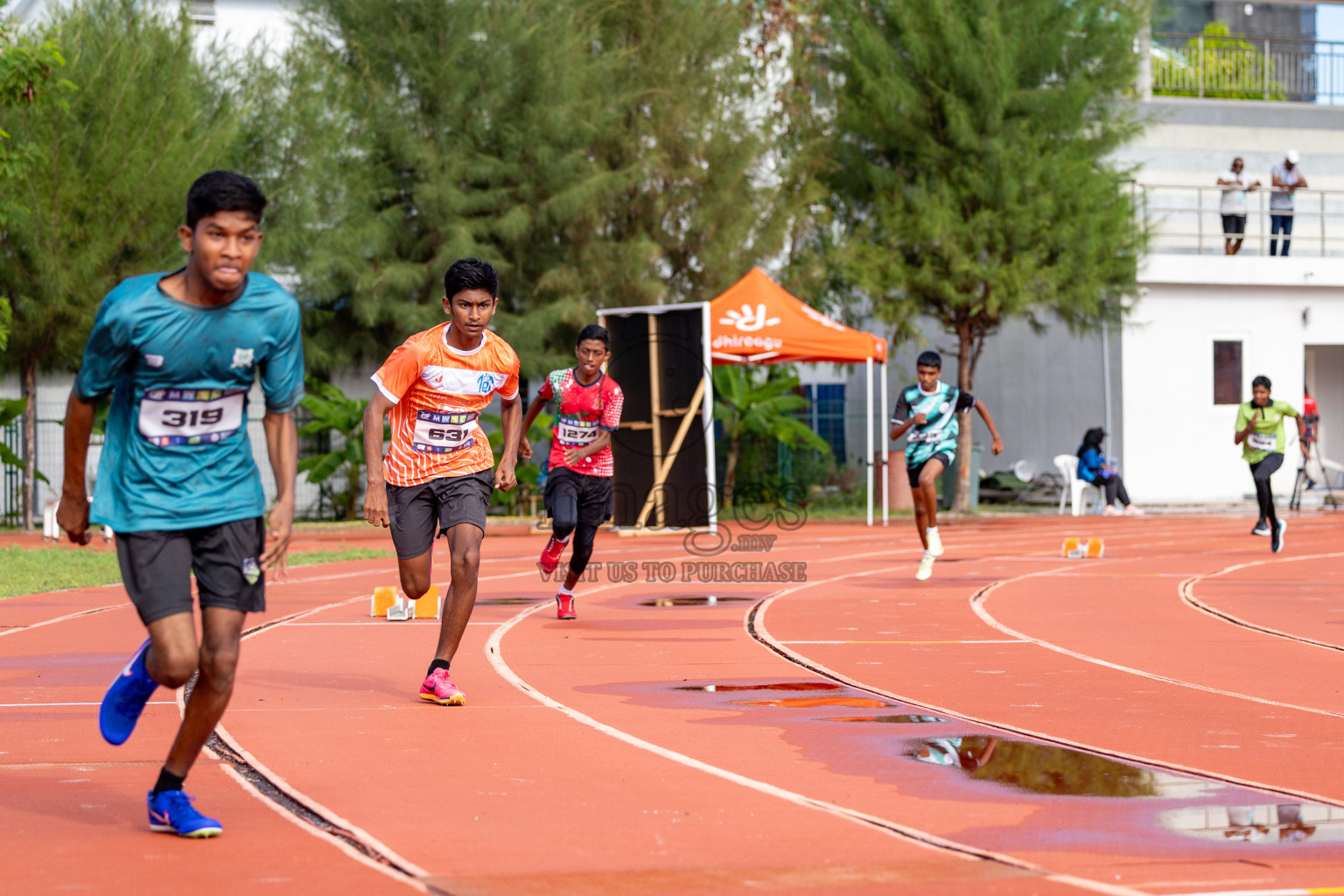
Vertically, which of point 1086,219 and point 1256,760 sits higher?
point 1086,219

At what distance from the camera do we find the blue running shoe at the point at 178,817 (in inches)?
189

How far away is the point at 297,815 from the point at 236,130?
19.2m

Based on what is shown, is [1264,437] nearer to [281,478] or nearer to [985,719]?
[985,719]

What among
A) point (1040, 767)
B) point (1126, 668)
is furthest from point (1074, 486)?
point (1040, 767)

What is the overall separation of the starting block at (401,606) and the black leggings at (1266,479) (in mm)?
10629

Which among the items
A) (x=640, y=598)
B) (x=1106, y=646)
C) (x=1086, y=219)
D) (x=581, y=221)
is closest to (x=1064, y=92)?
(x=1086, y=219)

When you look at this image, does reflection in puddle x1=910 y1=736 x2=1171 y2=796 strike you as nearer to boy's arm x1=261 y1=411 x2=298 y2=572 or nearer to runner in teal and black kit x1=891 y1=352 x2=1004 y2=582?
boy's arm x1=261 y1=411 x2=298 y2=572

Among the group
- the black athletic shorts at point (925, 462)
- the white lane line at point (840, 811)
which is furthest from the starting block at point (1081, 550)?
the white lane line at point (840, 811)

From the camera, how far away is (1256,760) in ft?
20.0

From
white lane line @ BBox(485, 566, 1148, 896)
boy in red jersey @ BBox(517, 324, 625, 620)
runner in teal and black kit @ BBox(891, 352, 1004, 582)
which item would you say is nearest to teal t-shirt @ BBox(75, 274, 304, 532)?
white lane line @ BBox(485, 566, 1148, 896)

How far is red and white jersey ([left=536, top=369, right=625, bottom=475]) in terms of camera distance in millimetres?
10969

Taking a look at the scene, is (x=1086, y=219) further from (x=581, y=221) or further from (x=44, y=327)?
(x=44, y=327)

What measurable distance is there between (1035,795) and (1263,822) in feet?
2.52

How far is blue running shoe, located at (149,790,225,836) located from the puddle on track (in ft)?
7.09
